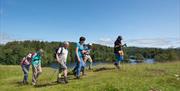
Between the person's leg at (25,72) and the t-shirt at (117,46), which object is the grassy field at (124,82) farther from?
the person's leg at (25,72)

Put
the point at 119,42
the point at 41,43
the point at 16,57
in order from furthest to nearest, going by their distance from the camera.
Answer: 1. the point at 41,43
2. the point at 16,57
3. the point at 119,42

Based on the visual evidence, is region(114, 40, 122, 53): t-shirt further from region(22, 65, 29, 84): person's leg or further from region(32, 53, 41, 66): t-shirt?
region(22, 65, 29, 84): person's leg

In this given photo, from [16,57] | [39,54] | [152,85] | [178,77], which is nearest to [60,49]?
[39,54]

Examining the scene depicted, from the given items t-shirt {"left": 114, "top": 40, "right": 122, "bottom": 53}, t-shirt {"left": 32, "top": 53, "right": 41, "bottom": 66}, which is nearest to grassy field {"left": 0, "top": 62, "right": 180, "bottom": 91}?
t-shirt {"left": 114, "top": 40, "right": 122, "bottom": 53}

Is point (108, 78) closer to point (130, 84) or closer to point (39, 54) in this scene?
point (130, 84)

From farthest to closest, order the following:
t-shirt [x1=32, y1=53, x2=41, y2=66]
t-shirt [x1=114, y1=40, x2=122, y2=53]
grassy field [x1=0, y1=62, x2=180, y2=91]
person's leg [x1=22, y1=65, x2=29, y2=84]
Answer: t-shirt [x1=114, y1=40, x2=122, y2=53]
person's leg [x1=22, y1=65, x2=29, y2=84]
t-shirt [x1=32, y1=53, x2=41, y2=66]
grassy field [x1=0, y1=62, x2=180, y2=91]

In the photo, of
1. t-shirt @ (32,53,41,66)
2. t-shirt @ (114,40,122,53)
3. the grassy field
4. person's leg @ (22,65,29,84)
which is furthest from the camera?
t-shirt @ (114,40,122,53)

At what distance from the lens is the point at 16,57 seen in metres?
137

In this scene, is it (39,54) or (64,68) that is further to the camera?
(39,54)

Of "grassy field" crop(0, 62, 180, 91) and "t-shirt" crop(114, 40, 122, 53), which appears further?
"t-shirt" crop(114, 40, 122, 53)

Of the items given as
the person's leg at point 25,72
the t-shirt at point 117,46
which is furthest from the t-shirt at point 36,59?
the t-shirt at point 117,46

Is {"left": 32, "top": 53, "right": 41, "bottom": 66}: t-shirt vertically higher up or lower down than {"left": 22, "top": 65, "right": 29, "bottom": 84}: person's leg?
higher up

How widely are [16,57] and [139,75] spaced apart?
4698 inches

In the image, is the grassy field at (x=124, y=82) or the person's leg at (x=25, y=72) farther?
the person's leg at (x=25, y=72)
